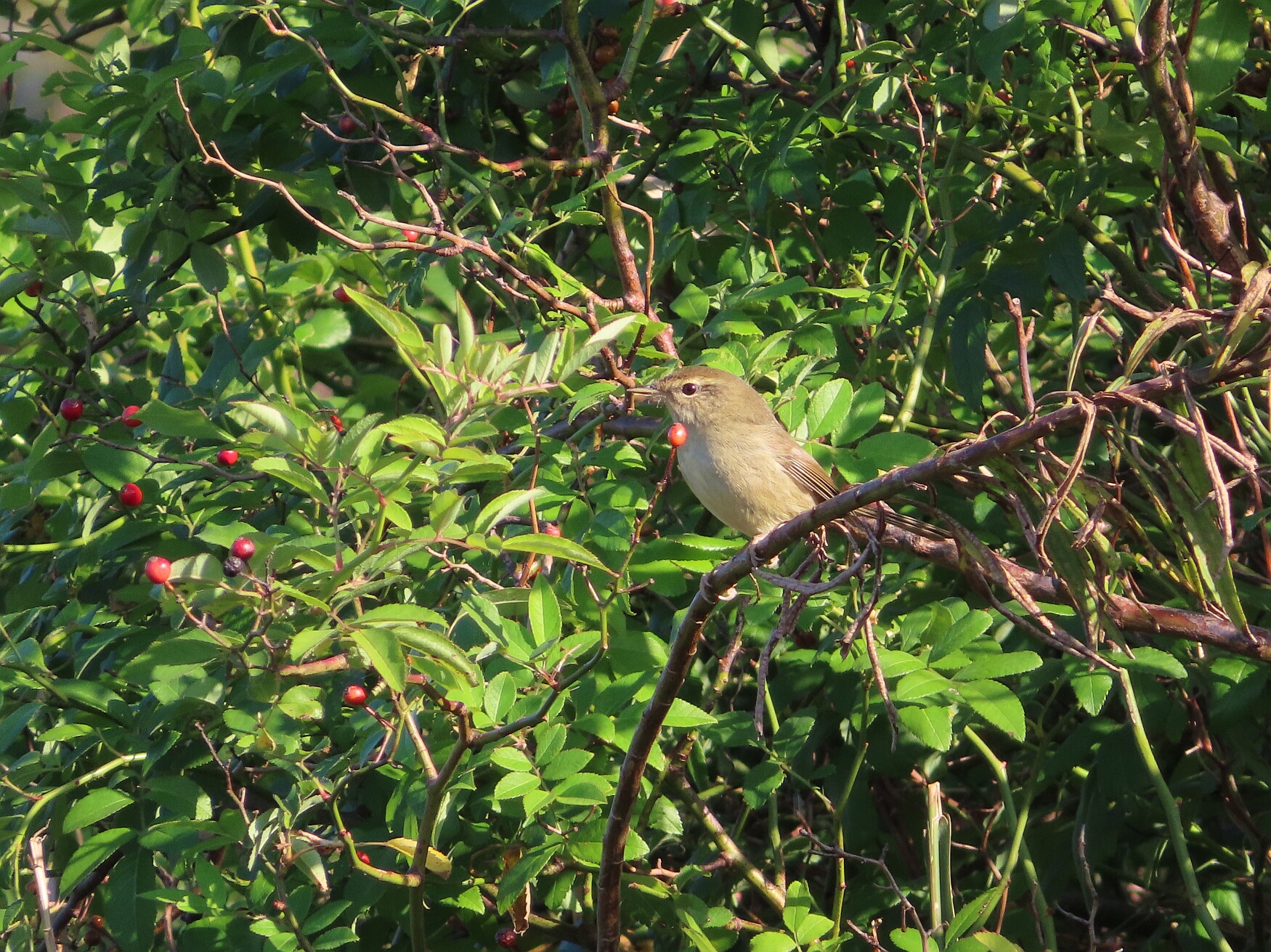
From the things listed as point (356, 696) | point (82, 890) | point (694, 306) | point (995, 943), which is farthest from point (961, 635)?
point (82, 890)

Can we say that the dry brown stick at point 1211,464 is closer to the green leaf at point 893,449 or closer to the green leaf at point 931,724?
the green leaf at point 931,724

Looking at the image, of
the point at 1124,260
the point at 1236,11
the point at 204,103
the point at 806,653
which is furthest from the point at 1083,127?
the point at 204,103

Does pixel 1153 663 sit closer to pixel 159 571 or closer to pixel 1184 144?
pixel 1184 144

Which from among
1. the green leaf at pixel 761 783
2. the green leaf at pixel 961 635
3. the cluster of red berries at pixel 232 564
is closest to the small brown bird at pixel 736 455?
the green leaf at pixel 761 783

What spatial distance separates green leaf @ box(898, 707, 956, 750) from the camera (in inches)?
114

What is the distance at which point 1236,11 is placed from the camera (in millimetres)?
2846

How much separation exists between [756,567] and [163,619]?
6.45 feet

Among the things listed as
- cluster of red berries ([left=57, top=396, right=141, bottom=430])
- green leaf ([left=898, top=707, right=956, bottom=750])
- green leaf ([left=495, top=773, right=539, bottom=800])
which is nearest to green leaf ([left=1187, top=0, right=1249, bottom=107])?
green leaf ([left=898, top=707, right=956, bottom=750])

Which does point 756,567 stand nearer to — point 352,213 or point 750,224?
point 750,224

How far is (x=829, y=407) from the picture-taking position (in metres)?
3.31

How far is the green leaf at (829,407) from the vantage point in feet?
10.8

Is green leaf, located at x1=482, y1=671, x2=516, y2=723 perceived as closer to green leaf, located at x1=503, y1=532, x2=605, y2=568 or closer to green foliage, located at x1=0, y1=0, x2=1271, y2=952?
green foliage, located at x1=0, y1=0, x2=1271, y2=952

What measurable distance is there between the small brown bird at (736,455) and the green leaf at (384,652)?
1718 mm

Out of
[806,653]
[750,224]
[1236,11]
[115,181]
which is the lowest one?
[806,653]
